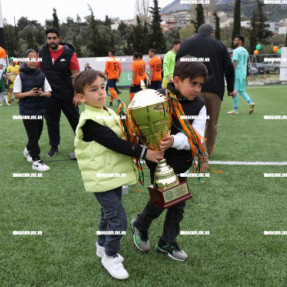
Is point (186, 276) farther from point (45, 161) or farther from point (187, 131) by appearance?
point (45, 161)

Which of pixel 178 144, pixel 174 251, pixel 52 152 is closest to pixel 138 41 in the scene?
pixel 52 152

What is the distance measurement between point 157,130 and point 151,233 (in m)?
1.24

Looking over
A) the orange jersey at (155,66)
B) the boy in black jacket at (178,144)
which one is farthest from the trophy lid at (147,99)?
the orange jersey at (155,66)

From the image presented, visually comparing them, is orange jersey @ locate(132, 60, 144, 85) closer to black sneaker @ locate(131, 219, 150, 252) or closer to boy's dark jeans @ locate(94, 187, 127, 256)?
black sneaker @ locate(131, 219, 150, 252)

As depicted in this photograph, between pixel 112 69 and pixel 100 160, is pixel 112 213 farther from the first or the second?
pixel 112 69

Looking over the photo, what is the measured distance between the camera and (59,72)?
4828mm

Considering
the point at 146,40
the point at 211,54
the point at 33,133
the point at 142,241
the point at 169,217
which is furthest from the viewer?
the point at 146,40

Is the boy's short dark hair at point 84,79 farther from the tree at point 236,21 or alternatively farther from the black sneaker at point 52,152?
the tree at point 236,21

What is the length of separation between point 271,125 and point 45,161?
508 centimetres

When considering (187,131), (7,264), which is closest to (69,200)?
(7,264)

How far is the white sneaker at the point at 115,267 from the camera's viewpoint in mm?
2146

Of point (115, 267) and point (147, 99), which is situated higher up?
point (147, 99)

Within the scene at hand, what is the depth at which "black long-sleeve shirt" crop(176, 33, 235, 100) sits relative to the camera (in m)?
4.04

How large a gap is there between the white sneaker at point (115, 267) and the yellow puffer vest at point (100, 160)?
1.77ft
